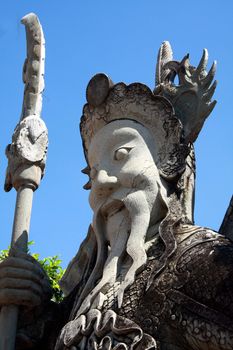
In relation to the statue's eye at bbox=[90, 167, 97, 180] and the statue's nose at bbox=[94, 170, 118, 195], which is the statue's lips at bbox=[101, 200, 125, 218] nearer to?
the statue's nose at bbox=[94, 170, 118, 195]

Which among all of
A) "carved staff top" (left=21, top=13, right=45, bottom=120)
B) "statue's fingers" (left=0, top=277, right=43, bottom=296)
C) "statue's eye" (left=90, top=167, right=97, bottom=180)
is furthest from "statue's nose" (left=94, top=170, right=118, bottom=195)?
"carved staff top" (left=21, top=13, right=45, bottom=120)

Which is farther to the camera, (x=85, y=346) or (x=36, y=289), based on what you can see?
(x=36, y=289)

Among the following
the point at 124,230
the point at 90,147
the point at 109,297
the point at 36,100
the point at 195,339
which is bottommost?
the point at 195,339

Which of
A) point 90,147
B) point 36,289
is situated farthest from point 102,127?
point 36,289

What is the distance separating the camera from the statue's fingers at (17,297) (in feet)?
21.0

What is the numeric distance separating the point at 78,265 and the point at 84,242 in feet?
0.77

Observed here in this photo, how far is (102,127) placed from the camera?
673 centimetres

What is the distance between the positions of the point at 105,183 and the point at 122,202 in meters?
0.19

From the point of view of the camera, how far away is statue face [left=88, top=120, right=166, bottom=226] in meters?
6.23

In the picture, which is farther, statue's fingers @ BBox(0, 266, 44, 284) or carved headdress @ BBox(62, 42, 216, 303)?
statue's fingers @ BBox(0, 266, 44, 284)

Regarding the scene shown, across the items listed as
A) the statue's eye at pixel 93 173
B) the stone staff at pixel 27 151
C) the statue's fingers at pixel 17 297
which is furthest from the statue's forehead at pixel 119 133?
the statue's fingers at pixel 17 297

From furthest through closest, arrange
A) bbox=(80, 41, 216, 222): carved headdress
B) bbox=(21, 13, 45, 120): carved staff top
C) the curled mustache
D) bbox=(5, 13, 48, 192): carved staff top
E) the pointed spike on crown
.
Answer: the pointed spike on crown
bbox=(21, 13, 45, 120): carved staff top
bbox=(5, 13, 48, 192): carved staff top
bbox=(80, 41, 216, 222): carved headdress
the curled mustache

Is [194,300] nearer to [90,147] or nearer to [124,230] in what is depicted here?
[124,230]

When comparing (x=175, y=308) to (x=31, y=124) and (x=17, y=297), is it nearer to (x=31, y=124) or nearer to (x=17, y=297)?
(x=17, y=297)
